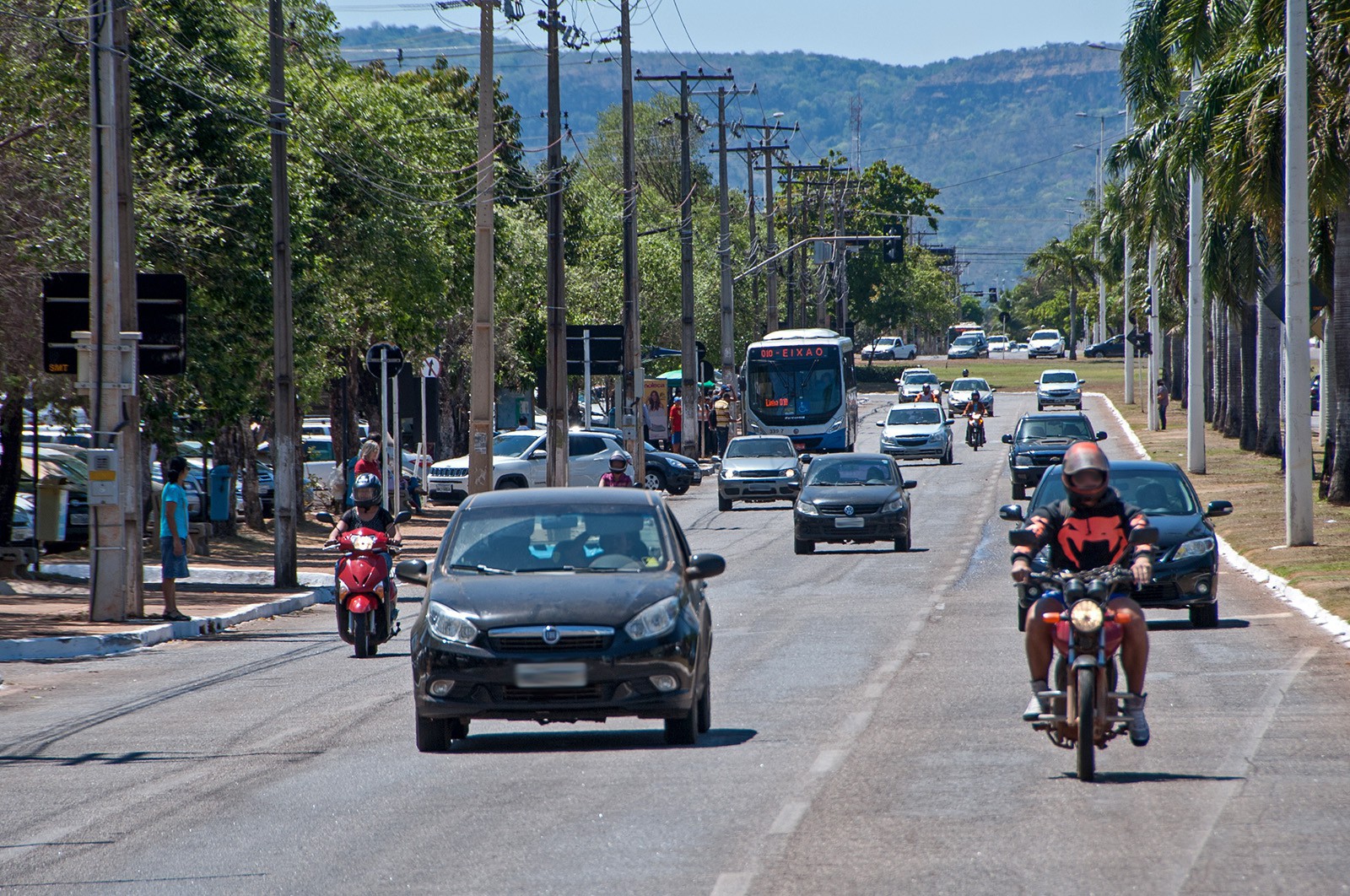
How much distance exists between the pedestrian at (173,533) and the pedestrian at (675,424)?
36.8 metres

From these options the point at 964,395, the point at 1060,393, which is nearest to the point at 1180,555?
the point at 1060,393

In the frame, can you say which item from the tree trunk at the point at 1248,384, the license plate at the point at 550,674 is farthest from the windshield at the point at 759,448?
the license plate at the point at 550,674

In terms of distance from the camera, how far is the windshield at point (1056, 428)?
39.7 metres

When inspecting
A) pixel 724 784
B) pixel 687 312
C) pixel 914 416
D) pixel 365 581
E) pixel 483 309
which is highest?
pixel 687 312

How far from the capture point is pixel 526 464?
39.9m

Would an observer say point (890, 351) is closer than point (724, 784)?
No

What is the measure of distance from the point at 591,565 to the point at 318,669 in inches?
208

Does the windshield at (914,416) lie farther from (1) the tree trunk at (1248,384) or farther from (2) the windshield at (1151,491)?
(2) the windshield at (1151,491)

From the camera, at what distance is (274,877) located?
717cm

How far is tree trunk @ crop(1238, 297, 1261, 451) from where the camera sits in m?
49.6

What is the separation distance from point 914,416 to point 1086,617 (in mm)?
43672

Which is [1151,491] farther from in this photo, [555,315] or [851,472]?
[555,315]

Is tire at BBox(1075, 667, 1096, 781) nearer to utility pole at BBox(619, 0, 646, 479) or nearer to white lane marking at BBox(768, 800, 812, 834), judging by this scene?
white lane marking at BBox(768, 800, 812, 834)

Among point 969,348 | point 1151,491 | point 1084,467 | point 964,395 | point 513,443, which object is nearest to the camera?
point 1084,467
